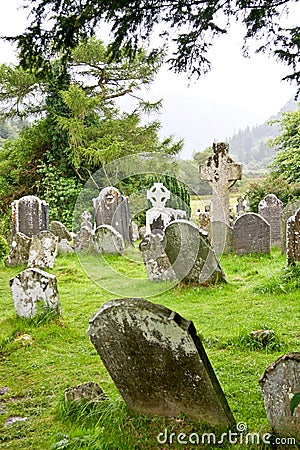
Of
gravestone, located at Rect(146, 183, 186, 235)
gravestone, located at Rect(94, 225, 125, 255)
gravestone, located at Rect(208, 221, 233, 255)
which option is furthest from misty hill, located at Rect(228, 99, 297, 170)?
gravestone, located at Rect(94, 225, 125, 255)

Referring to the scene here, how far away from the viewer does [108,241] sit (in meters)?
11.4

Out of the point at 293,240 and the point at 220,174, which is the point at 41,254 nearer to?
the point at 220,174

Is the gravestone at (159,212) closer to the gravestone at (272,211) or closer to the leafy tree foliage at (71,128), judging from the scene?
the gravestone at (272,211)

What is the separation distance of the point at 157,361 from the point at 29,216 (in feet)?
38.8

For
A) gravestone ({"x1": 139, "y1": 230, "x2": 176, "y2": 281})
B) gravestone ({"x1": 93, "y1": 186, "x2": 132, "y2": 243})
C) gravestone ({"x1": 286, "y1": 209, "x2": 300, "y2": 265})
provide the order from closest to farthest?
1. gravestone ({"x1": 286, "y1": 209, "x2": 300, "y2": 265})
2. gravestone ({"x1": 139, "y1": 230, "x2": 176, "y2": 281})
3. gravestone ({"x1": 93, "y1": 186, "x2": 132, "y2": 243})

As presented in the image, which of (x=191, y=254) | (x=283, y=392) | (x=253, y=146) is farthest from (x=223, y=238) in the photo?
(x=253, y=146)

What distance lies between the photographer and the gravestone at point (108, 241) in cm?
1118

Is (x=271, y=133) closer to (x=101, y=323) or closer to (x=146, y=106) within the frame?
(x=146, y=106)

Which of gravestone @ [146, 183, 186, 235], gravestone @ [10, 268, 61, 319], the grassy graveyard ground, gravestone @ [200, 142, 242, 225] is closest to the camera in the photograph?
the grassy graveyard ground

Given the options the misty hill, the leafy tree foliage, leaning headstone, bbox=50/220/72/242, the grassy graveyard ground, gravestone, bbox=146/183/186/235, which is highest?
the misty hill

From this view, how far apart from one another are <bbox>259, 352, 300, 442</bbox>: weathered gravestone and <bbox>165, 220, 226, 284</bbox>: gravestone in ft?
16.2

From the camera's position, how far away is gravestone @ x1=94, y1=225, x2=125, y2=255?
11182 mm

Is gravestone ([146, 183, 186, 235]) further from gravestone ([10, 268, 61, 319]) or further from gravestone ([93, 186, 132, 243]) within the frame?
gravestone ([10, 268, 61, 319])

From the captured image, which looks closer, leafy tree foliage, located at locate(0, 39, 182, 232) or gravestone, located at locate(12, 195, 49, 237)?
gravestone, located at locate(12, 195, 49, 237)
